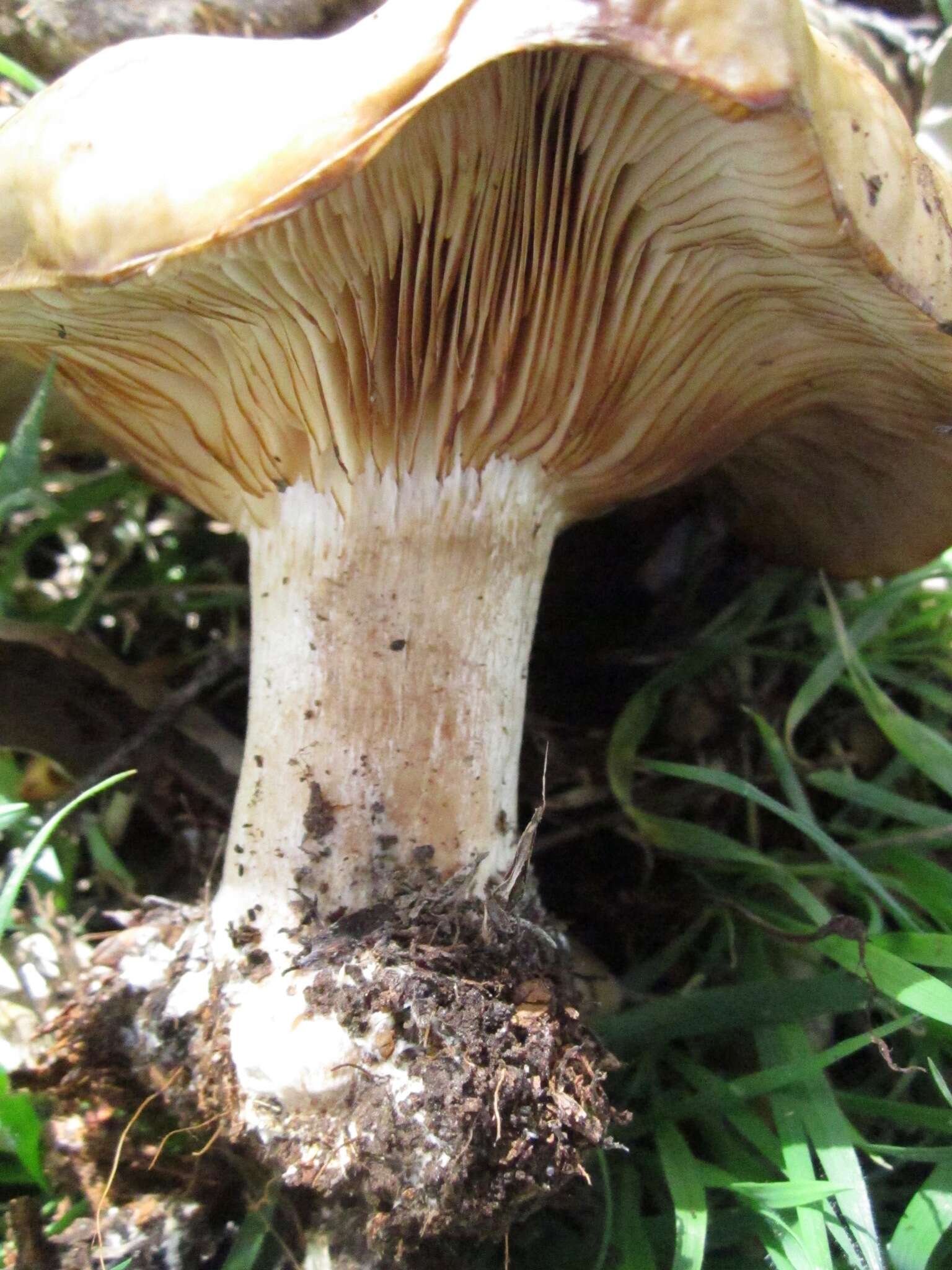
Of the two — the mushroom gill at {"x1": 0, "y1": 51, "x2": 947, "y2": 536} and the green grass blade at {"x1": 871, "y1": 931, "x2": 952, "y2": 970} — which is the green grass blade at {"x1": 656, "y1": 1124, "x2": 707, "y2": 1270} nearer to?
the green grass blade at {"x1": 871, "y1": 931, "x2": 952, "y2": 970}

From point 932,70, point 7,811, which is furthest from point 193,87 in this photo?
point 932,70

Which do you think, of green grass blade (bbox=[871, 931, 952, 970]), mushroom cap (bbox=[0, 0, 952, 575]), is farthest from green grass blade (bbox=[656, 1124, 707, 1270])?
mushroom cap (bbox=[0, 0, 952, 575])

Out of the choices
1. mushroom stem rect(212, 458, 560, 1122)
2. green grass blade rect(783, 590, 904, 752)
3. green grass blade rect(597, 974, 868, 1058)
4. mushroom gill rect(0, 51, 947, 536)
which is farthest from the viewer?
green grass blade rect(783, 590, 904, 752)

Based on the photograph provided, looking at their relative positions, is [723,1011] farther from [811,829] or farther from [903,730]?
[903,730]

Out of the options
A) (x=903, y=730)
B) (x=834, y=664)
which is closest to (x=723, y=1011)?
(x=903, y=730)

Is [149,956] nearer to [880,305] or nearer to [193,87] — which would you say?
[193,87]

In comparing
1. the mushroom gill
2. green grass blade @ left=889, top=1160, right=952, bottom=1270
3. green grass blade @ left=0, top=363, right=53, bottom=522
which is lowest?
green grass blade @ left=889, top=1160, right=952, bottom=1270
